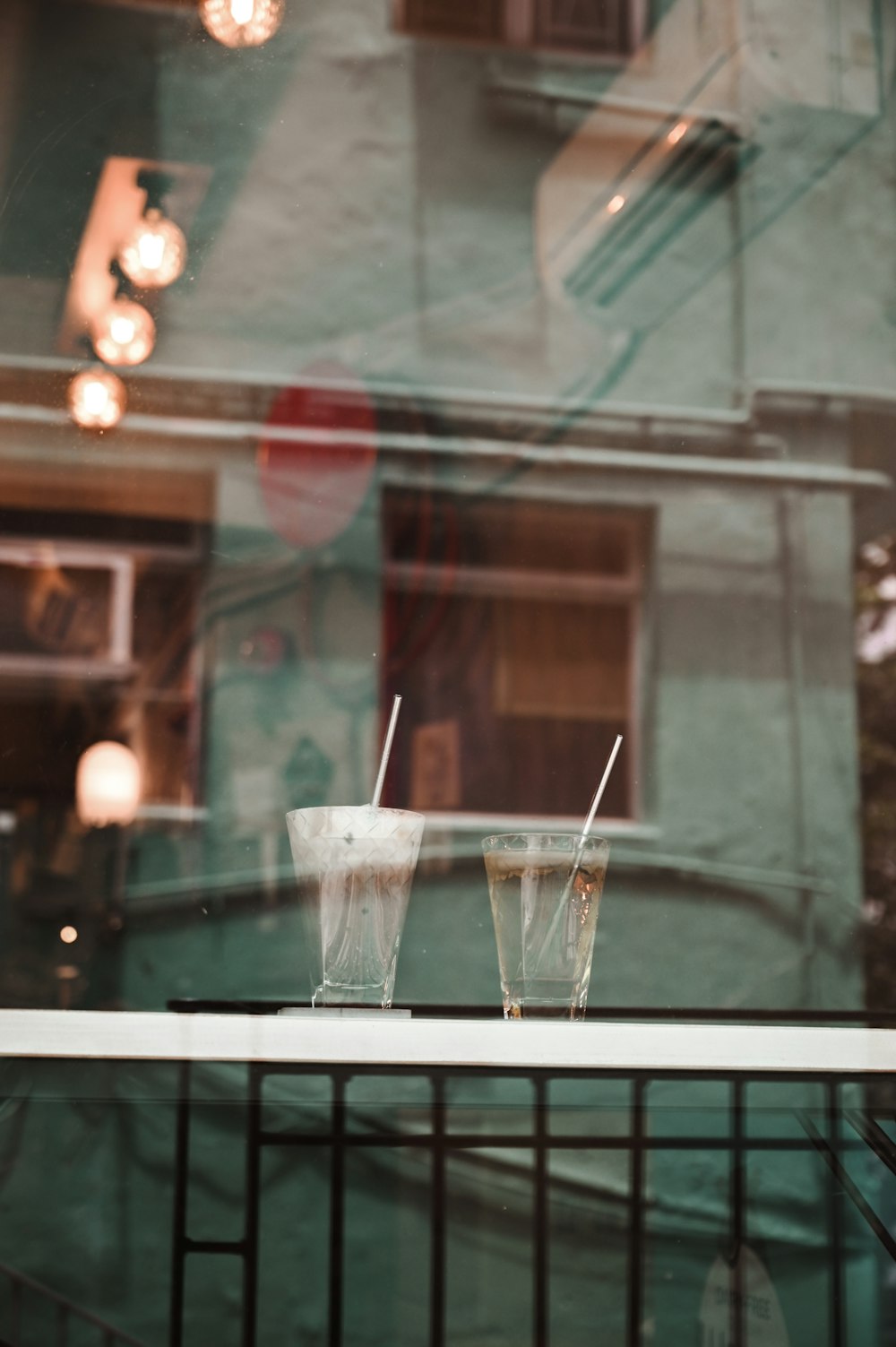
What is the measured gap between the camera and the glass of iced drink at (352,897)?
75 centimetres

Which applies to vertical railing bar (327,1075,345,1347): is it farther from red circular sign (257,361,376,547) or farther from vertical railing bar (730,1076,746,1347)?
red circular sign (257,361,376,547)

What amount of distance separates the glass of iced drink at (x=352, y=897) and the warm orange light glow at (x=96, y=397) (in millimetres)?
935

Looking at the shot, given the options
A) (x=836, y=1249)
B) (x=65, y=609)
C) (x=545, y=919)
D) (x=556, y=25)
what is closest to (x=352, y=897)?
(x=545, y=919)

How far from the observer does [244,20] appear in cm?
139

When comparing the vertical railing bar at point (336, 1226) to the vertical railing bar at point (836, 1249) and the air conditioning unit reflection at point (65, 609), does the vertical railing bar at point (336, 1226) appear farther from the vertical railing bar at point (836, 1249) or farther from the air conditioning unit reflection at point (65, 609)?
the air conditioning unit reflection at point (65, 609)

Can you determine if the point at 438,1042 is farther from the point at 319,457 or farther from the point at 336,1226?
the point at 319,457

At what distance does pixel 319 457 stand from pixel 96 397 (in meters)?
1.76

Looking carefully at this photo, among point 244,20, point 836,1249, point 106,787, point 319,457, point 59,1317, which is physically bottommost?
point 59,1317

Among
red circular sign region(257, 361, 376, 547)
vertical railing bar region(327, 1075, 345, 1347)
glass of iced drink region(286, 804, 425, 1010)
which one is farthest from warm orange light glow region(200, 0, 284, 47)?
red circular sign region(257, 361, 376, 547)

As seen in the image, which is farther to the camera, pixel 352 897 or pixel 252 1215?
pixel 252 1215

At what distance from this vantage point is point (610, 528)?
11.5ft

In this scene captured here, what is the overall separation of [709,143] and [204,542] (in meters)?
1.79

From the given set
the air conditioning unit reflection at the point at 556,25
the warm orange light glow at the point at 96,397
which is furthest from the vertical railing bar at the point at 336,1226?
the air conditioning unit reflection at the point at 556,25

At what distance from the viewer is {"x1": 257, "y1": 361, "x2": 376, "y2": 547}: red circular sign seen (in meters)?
3.27
